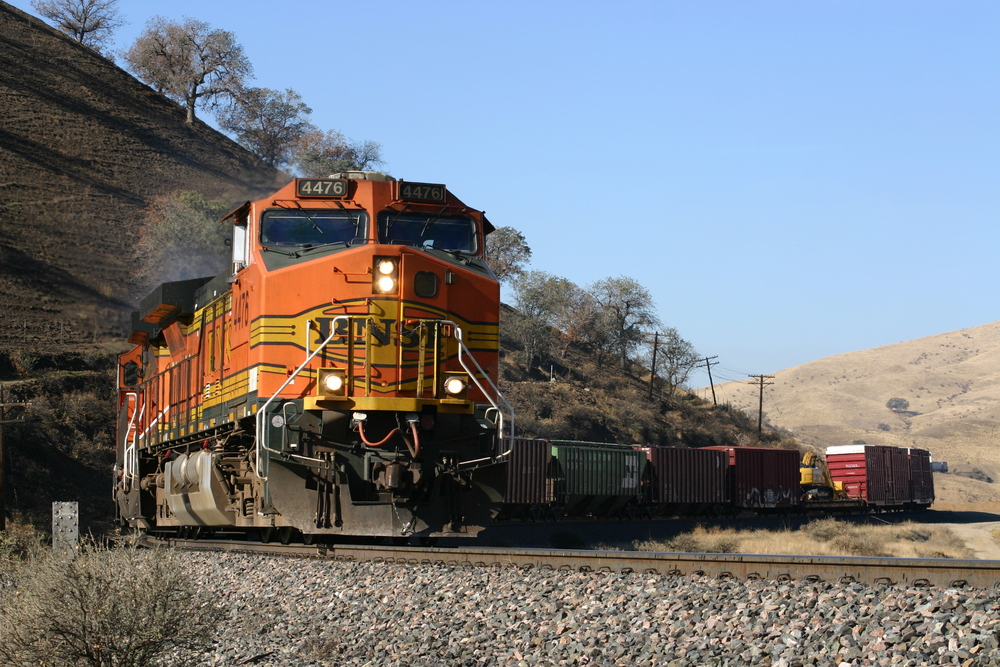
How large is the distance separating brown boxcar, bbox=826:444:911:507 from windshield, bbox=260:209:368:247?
30.8 m

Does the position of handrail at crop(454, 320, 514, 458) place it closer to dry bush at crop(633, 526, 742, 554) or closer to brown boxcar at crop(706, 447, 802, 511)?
dry bush at crop(633, 526, 742, 554)

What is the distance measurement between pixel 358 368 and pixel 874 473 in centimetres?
3284

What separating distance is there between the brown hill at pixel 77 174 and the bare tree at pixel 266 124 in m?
1.67

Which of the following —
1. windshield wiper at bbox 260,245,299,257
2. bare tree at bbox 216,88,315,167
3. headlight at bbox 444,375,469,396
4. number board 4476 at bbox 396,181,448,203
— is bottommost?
headlight at bbox 444,375,469,396

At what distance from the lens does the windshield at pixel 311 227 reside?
11.9 m

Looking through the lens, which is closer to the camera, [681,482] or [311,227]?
[311,227]

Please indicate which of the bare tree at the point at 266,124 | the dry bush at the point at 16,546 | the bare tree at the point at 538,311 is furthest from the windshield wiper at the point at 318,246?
the bare tree at the point at 266,124

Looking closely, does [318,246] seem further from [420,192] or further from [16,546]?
[16,546]

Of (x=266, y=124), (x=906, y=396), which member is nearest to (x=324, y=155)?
(x=266, y=124)

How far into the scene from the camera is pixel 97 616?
25.1 ft

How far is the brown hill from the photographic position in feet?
145

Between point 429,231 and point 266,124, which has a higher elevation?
point 266,124

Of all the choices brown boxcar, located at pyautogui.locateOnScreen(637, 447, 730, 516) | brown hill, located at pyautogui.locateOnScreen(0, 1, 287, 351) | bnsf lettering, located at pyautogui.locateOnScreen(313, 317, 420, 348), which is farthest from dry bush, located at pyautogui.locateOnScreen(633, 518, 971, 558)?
brown hill, located at pyautogui.locateOnScreen(0, 1, 287, 351)

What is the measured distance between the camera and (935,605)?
5750mm
